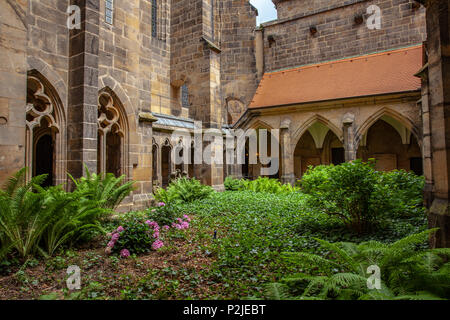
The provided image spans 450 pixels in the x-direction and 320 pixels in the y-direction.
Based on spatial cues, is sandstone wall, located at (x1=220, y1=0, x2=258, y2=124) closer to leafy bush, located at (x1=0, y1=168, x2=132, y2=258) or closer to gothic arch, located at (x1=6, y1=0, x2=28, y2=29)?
gothic arch, located at (x1=6, y1=0, x2=28, y2=29)

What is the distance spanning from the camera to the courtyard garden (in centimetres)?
246

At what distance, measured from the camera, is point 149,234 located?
409 cm

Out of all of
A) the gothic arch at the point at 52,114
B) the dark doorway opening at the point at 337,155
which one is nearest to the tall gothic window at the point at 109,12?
the gothic arch at the point at 52,114

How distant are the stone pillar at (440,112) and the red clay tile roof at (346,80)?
864 centimetres

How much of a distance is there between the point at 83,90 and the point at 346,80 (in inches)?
435

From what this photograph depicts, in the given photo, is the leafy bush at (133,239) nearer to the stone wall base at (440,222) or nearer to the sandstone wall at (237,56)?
the stone wall base at (440,222)

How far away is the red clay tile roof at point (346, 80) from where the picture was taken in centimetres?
1109

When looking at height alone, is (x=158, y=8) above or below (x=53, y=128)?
above

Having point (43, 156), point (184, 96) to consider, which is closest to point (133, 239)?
point (43, 156)

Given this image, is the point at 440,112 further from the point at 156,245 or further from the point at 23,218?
the point at 23,218

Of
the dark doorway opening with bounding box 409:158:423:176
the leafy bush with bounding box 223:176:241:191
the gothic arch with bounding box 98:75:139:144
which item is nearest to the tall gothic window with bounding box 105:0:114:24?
the gothic arch with bounding box 98:75:139:144
